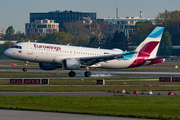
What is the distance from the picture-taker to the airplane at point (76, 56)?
57438mm

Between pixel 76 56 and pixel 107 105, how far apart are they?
31.3 metres

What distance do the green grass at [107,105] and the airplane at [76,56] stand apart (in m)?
24.1

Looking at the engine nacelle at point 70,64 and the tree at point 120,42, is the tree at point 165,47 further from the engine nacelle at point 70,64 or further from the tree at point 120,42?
the engine nacelle at point 70,64

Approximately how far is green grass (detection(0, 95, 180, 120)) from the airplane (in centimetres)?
2408

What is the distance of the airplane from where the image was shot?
57438mm

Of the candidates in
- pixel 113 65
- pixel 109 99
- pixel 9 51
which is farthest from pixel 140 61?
pixel 109 99

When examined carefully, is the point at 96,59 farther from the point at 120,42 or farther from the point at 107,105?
the point at 120,42

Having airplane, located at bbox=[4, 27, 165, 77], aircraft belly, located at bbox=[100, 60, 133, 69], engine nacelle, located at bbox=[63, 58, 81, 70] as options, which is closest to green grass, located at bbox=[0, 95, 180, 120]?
engine nacelle, located at bbox=[63, 58, 81, 70]

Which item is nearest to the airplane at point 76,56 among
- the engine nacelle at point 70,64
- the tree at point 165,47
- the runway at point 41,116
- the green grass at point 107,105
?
the engine nacelle at point 70,64

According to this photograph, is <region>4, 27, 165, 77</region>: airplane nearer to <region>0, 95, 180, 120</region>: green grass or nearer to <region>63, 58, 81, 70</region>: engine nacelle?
<region>63, 58, 81, 70</region>: engine nacelle

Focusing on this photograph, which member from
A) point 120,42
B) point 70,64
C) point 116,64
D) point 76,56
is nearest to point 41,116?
point 70,64

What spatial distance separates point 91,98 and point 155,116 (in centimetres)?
1039

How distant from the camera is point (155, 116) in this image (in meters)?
24.2

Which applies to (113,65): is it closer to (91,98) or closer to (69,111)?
(91,98)
